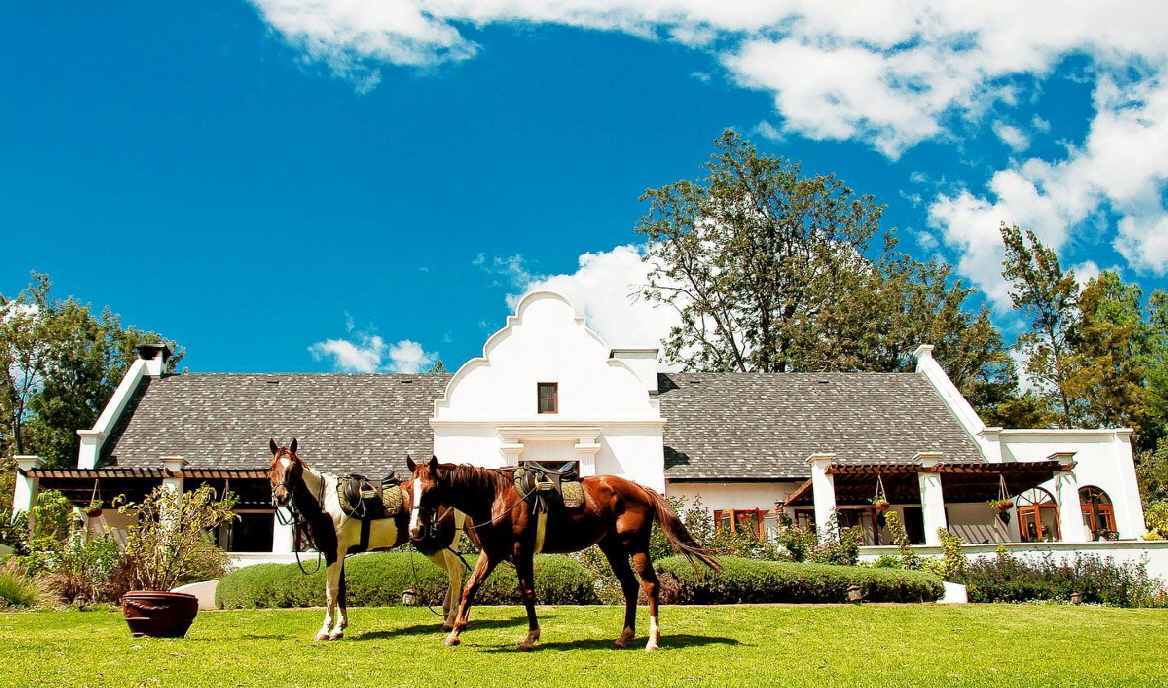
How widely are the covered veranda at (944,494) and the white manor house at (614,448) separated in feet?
0.18

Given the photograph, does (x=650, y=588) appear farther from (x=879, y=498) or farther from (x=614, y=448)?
(x=614, y=448)

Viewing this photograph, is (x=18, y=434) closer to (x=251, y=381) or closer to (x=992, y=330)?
(x=251, y=381)

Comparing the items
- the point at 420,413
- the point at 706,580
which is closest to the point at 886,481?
the point at 706,580

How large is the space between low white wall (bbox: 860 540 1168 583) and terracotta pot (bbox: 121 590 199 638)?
15.0 metres

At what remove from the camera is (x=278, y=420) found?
93.9ft

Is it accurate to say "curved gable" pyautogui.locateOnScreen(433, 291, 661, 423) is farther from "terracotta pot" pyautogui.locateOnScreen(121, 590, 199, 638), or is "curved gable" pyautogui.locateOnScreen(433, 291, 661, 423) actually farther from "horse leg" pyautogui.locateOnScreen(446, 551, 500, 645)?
"horse leg" pyautogui.locateOnScreen(446, 551, 500, 645)

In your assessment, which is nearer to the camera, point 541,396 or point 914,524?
point 541,396

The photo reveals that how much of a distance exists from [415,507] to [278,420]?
774 inches

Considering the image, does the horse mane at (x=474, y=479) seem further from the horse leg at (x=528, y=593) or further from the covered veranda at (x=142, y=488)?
the covered veranda at (x=142, y=488)

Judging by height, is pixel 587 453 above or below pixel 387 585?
above

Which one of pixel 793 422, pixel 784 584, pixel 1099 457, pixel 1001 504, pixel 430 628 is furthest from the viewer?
pixel 793 422

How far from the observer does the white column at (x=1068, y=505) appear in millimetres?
25875

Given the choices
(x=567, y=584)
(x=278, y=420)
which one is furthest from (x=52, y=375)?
(x=567, y=584)

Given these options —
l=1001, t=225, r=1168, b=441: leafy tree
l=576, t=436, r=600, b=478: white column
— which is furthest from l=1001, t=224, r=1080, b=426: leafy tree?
l=576, t=436, r=600, b=478: white column
